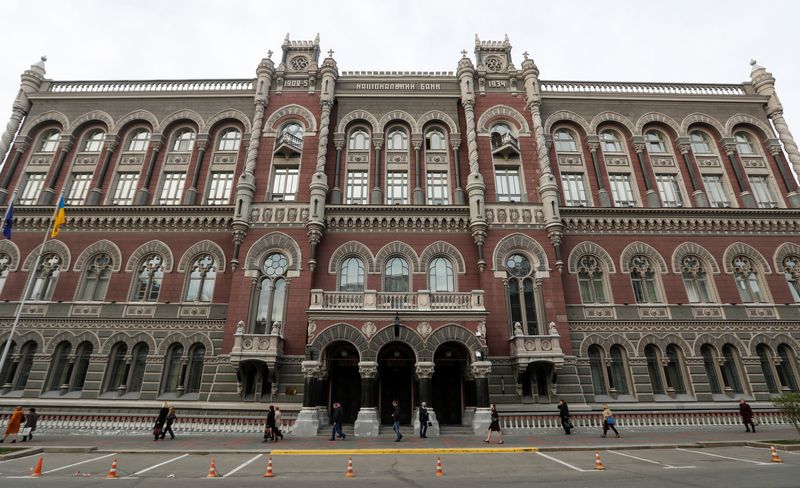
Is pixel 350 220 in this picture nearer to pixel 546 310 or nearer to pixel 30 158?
pixel 546 310

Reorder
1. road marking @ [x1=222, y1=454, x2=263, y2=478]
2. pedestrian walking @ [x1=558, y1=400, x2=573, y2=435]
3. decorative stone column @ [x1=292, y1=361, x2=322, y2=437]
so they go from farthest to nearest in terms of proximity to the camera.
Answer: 1. pedestrian walking @ [x1=558, y1=400, x2=573, y2=435]
2. decorative stone column @ [x1=292, y1=361, x2=322, y2=437]
3. road marking @ [x1=222, y1=454, x2=263, y2=478]

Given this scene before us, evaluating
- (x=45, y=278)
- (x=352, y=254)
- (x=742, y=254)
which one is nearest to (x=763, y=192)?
(x=742, y=254)

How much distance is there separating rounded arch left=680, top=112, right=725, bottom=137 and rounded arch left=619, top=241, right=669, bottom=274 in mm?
10846

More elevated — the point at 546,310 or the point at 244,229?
the point at 244,229

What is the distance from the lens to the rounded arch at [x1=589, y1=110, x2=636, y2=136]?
31391 millimetres

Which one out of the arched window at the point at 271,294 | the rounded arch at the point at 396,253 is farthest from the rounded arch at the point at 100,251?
the rounded arch at the point at 396,253

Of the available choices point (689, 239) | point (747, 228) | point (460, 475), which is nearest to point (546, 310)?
point (689, 239)

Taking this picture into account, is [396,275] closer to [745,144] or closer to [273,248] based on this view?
[273,248]

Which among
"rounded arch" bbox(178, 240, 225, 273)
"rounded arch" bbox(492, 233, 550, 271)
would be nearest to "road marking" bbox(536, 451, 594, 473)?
"rounded arch" bbox(492, 233, 550, 271)

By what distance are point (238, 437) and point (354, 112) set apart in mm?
23468

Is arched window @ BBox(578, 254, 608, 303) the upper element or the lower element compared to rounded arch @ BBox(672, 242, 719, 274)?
lower

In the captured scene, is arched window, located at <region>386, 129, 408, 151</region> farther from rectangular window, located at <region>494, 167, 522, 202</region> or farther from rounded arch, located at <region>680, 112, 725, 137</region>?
rounded arch, located at <region>680, 112, 725, 137</region>

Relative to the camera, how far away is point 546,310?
24781 mm

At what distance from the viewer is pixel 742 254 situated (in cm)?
2777
